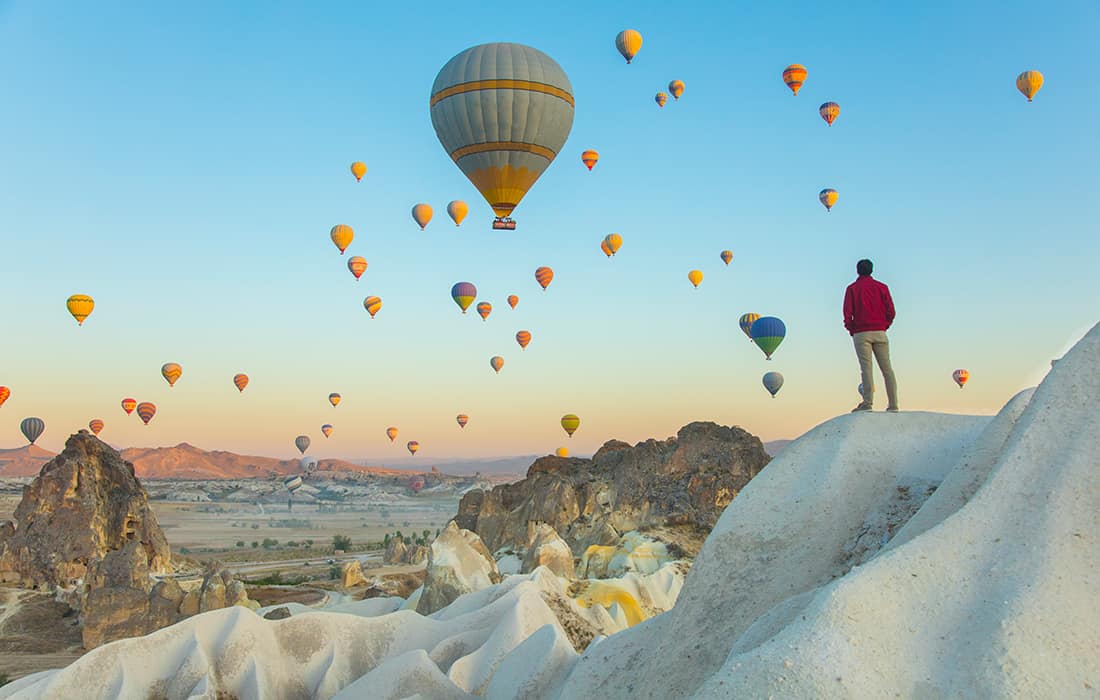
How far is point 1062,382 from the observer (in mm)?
8039

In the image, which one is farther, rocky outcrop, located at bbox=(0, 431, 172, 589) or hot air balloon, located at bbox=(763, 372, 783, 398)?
hot air balloon, located at bbox=(763, 372, 783, 398)

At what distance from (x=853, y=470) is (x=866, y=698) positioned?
3.65 m

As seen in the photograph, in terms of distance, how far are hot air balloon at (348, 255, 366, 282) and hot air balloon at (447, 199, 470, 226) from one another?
429 inches

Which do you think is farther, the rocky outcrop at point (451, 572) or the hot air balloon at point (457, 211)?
the hot air balloon at point (457, 211)

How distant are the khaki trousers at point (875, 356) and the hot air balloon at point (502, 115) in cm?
3020


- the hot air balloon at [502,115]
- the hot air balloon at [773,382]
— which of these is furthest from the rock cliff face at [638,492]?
the hot air balloon at [502,115]

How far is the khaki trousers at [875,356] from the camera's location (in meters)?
10.5

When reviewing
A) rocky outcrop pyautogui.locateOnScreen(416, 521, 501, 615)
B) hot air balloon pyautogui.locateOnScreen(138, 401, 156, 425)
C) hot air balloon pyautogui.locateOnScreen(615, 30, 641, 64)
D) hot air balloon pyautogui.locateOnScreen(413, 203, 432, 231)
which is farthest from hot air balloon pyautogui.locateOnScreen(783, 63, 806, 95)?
hot air balloon pyautogui.locateOnScreen(138, 401, 156, 425)

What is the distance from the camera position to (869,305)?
10422mm

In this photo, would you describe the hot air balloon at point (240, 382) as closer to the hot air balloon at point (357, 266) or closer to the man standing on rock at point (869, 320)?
the hot air balloon at point (357, 266)

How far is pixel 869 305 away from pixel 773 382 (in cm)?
5391

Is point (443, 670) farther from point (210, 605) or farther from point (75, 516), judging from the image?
point (75, 516)

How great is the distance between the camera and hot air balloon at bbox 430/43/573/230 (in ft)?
127

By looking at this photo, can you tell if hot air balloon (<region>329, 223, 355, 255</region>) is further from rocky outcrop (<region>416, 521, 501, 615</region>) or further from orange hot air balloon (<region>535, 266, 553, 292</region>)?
rocky outcrop (<region>416, 521, 501, 615</region>)
